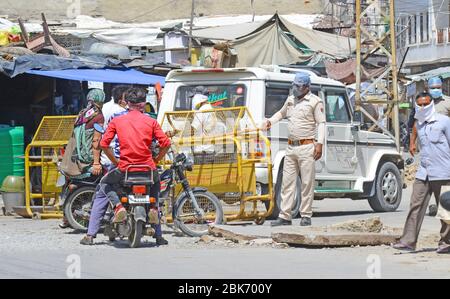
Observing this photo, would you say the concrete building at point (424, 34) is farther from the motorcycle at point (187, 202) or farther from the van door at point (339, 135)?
the motorcycle at point (187, 202)

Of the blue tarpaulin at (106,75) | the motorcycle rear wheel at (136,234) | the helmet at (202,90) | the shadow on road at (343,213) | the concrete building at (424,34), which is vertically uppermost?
the concrete building at (424,34)

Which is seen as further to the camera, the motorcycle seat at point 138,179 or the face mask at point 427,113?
the motorcycle seat at point 138,179

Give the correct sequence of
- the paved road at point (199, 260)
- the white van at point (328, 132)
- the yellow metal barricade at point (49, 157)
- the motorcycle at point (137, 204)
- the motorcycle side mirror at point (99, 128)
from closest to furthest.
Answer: the paved road at point (199, 260), the motorcycle at point (137, 204), the motorcycle side mirror at point (99, 128), the yellow metal barricade at point (49, 157), the white van at point (328, 132)

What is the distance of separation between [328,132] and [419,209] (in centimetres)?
535

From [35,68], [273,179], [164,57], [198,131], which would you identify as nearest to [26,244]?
[198,131]

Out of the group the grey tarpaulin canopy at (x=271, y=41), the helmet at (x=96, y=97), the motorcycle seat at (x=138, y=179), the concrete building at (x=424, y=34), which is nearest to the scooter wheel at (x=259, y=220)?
the helmet at (x=96, y=97)

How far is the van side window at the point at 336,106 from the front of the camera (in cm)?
1544

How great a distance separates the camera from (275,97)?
14391mm

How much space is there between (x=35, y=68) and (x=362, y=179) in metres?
7.02

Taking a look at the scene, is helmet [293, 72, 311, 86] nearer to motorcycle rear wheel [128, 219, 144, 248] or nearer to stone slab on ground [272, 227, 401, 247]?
stone slab on ground [272, 227, 401, 247]

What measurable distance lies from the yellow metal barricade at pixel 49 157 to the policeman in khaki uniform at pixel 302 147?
331 cm

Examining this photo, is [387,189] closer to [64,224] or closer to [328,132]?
[328,132]

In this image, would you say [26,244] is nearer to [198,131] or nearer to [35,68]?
[198,131]

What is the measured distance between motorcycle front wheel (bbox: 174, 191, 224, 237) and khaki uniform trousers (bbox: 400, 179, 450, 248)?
274 cm
